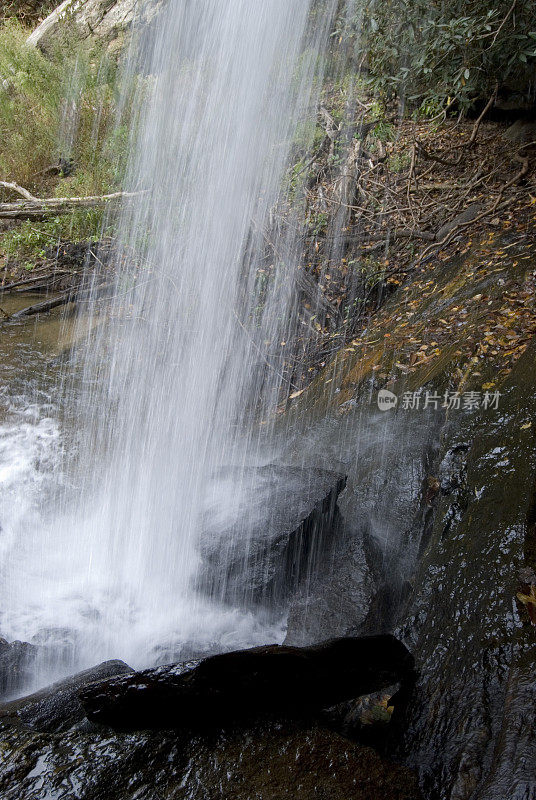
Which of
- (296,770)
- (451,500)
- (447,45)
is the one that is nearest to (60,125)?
(447,45)

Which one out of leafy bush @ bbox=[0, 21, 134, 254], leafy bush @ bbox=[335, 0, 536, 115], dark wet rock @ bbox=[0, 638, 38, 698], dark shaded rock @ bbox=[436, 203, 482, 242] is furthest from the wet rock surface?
leafy bush @ bbox=[0, 21, 134, 254]

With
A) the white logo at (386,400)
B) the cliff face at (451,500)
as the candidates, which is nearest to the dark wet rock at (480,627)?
the cliff face at (451,500)

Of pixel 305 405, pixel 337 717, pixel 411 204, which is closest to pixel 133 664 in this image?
pixel 337 717

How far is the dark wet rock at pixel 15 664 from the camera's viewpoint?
11.8 feet

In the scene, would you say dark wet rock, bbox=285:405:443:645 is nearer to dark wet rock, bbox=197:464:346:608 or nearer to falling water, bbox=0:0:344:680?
dark wet rock, bbox=197:464:346:608

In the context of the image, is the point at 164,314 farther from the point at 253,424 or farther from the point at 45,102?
the point at 45,102

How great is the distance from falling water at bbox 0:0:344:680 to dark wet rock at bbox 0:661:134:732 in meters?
0.72

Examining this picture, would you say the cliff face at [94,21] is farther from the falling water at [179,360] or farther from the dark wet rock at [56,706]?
the dark wet rock at [56,706]

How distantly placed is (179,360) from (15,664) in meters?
4.89

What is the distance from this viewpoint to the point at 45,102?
36.6ft

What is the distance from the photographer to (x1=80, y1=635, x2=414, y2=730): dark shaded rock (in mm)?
2377

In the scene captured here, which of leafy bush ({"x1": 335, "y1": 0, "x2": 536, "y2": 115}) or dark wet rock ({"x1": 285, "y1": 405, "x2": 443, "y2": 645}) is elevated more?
leafy bush ({"x1": 335, "y1": 0, "x2": 536, "y2": 115})

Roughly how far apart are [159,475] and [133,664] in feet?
7.97

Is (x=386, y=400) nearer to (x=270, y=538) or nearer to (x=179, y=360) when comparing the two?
(x=270, y=538)
